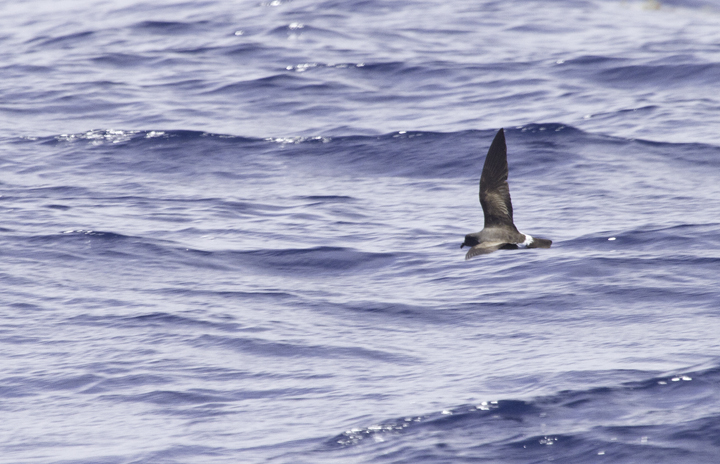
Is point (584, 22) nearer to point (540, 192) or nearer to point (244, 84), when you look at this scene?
point (244, 84)

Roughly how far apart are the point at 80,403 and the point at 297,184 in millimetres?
6145

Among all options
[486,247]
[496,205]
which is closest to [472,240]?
[496,205]

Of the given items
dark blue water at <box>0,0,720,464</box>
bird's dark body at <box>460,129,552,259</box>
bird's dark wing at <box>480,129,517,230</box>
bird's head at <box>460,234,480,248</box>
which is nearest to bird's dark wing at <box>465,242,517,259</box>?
bird's dark body at <box>460,129,552,259</box>

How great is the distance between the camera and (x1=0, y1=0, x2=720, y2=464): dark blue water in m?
7.84

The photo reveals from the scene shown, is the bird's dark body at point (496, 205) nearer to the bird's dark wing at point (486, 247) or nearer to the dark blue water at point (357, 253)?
the bird's dark wing at point (486, 247)

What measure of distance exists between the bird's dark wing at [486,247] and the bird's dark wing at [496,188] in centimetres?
40

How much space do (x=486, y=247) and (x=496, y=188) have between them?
881 millimetres

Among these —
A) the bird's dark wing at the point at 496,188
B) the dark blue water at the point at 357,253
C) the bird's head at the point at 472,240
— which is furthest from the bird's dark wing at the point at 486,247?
the dark blue water at the point at 357,253

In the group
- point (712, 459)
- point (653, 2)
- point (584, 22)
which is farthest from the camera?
point (653, 2)

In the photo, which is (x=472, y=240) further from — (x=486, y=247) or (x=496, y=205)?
(x=486, y=247)

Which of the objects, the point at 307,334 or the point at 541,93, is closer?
the point at 307,334

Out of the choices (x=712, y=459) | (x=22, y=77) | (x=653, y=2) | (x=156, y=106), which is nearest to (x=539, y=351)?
(x=712, y=459)

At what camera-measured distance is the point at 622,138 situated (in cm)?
1490

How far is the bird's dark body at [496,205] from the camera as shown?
29.2ft
